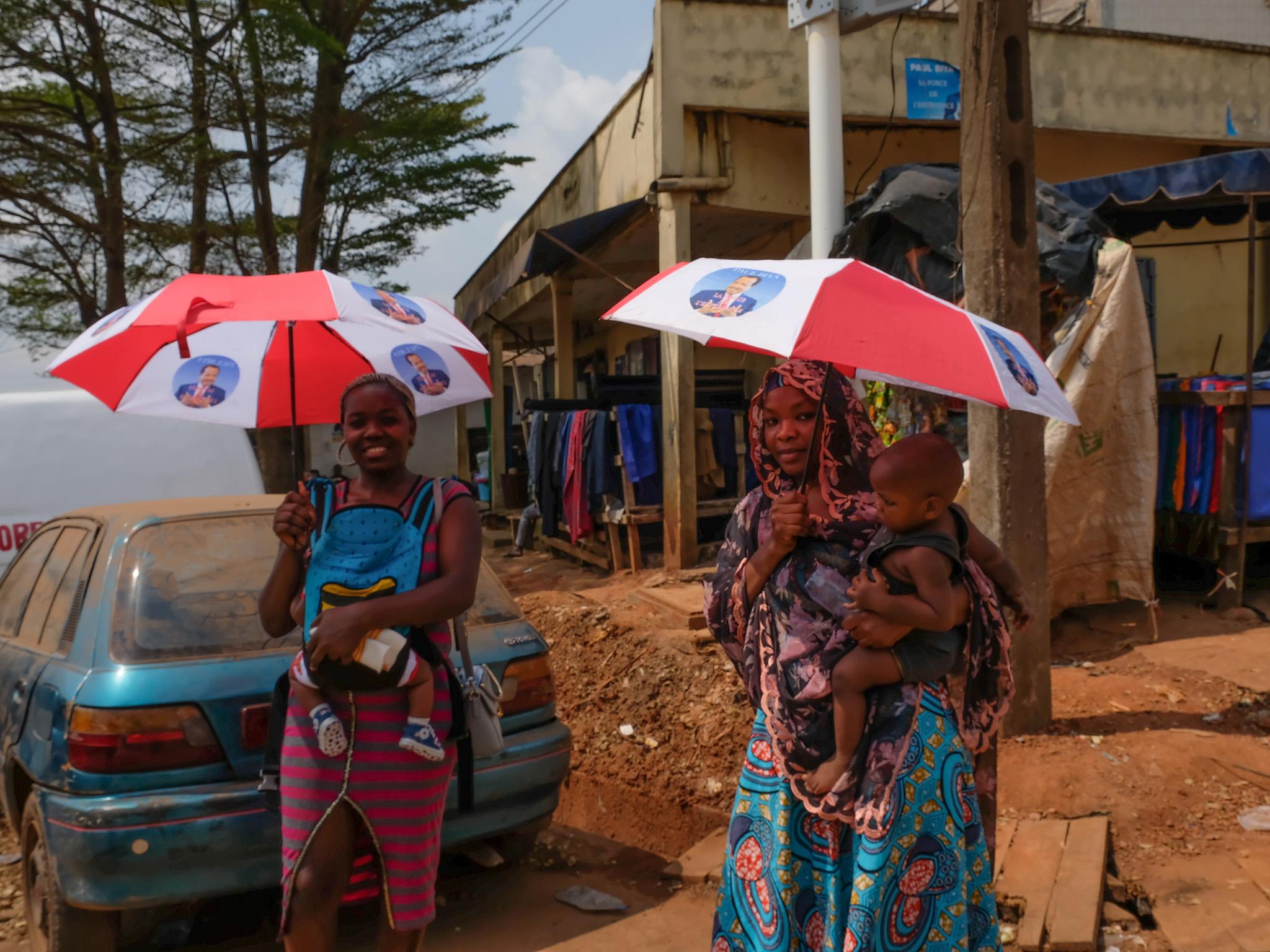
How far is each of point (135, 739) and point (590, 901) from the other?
A: 174 centimetres

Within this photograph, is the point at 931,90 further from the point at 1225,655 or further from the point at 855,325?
the point at 855,325

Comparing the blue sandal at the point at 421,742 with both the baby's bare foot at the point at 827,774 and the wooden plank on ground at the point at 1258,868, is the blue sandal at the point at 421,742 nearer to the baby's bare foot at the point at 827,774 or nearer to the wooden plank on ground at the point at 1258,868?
the baby's bare foot at the point at 827,774

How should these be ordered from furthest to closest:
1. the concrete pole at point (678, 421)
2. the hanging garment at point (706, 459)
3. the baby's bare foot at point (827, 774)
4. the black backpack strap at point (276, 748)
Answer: the hanging garment at point (706, 459) → the concrete pole at point (678, 421) → the black backpack strap at point (276, 748) → the baby's bare foot at point (827, 774)

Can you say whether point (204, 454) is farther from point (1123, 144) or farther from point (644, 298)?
point (1123, 144)

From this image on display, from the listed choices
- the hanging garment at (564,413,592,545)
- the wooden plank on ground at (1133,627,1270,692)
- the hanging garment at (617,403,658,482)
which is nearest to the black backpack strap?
the wooden plank on ground at (1133,627,1270,692)

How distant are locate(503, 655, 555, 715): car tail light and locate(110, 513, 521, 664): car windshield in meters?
0.21

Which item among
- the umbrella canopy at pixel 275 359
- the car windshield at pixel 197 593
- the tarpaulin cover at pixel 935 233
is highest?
the tarpaulin cover at pixel 935 233

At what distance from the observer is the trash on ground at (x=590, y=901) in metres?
3.91

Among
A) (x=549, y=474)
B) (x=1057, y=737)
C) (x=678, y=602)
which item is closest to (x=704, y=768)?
(x=1057, y=737)

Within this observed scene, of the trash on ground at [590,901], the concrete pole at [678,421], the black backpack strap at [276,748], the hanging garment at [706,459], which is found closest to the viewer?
the black backpack strap at [276,748]

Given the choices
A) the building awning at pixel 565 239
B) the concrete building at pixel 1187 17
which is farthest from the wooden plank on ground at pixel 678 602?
the concrete building at pixel 1187 17

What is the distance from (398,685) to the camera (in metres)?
2.48

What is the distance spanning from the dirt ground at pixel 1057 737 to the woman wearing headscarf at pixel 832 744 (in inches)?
59.5

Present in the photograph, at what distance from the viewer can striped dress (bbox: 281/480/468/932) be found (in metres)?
2.51
